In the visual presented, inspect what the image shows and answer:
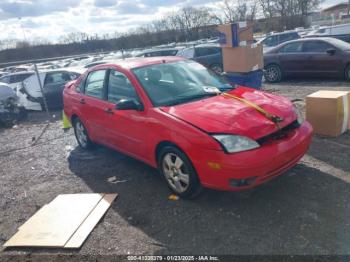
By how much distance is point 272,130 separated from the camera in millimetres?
3562

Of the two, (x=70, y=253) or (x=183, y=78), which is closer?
(x=70, y=253)

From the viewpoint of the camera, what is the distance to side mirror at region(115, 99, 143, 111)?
4.11m

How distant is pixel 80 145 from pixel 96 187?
1961 millimetres

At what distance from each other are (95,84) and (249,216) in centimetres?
323

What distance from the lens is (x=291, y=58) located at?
11141 millimetres

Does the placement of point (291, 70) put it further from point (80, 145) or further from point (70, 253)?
point (70, 253)

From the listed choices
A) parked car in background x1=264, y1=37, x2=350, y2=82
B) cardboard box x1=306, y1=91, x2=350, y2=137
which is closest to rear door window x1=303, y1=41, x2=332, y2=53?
parked car in background x1=264, y1=37, x2=350, y2=82

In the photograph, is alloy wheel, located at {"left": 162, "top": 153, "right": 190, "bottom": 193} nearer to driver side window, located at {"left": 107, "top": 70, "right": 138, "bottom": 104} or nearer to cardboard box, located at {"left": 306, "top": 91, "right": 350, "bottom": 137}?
driver side window, located at {"left": 107, "top": 70, "right": 138, "bottom": 104}

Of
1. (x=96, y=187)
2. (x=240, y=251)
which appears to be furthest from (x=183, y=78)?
(x=240, y=251)

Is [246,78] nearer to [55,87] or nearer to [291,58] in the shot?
[291,58]

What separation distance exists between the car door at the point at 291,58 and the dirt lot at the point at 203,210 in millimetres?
5929

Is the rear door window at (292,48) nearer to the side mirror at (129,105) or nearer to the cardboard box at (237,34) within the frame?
the cardboard box at (237,34)

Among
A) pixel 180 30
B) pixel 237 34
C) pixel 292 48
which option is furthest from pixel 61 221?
pixel 180 30

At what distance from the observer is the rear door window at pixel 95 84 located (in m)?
5.14
